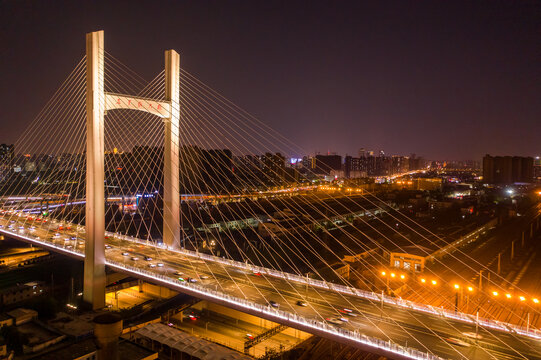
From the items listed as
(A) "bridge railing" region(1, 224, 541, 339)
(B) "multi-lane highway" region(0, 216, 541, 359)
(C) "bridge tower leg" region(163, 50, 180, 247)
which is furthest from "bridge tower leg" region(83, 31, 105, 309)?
(C) "bridge tower leg" region(163, 50, 180, 247)

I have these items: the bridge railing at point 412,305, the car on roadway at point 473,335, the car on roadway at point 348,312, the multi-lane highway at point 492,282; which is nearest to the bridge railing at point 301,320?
the car on roadway at point 348,312

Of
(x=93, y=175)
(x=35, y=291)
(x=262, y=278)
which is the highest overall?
(x=93, y=175)

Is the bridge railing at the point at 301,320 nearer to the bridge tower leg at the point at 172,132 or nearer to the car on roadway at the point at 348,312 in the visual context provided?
the car on roadway at the point at 348,312

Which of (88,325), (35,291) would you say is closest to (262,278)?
(88,325)

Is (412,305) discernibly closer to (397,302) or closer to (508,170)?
(397,302)

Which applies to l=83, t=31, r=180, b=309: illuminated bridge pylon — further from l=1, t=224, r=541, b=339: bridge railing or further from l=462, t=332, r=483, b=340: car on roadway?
l=462, t=332, r=483, b=340: car on roadway

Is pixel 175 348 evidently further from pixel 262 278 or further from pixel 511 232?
pixel 511 232
